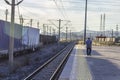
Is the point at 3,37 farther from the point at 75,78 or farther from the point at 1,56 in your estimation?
the point at 75,78

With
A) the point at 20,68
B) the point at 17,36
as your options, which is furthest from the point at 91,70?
the point at 17,36

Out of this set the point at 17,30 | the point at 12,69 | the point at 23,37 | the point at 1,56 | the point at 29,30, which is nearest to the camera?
the point at 12,69

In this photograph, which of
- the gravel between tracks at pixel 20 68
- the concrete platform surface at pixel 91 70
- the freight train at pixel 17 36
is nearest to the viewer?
the concrete platform surface at pixel 91 70

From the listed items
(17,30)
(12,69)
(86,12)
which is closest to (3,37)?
(17,30)

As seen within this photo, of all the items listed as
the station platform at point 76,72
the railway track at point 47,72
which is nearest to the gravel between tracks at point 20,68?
the railway track at point 47,72

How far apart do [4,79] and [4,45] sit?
40.2ft

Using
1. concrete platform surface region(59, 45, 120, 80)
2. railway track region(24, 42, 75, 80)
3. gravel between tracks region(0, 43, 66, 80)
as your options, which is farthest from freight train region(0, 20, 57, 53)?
concrete platform surface region(59, 45, 120, 80)

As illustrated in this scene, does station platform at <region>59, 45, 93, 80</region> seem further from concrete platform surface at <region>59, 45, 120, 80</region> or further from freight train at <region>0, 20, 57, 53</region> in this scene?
freight train at <region>0, 20, 57, 53</region>

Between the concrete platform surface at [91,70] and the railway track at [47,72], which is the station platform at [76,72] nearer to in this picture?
the concrete platform surface at [91,70]

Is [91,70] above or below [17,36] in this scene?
below

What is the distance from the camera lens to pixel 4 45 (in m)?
29.9

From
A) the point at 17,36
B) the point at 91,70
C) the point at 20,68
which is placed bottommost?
the point at 20,68

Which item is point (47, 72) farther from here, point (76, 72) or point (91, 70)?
point (91, 70)

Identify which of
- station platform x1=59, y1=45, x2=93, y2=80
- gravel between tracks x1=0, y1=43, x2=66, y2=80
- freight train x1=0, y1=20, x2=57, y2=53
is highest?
freight train x1=0, y1=20, x2=57, y2=53
